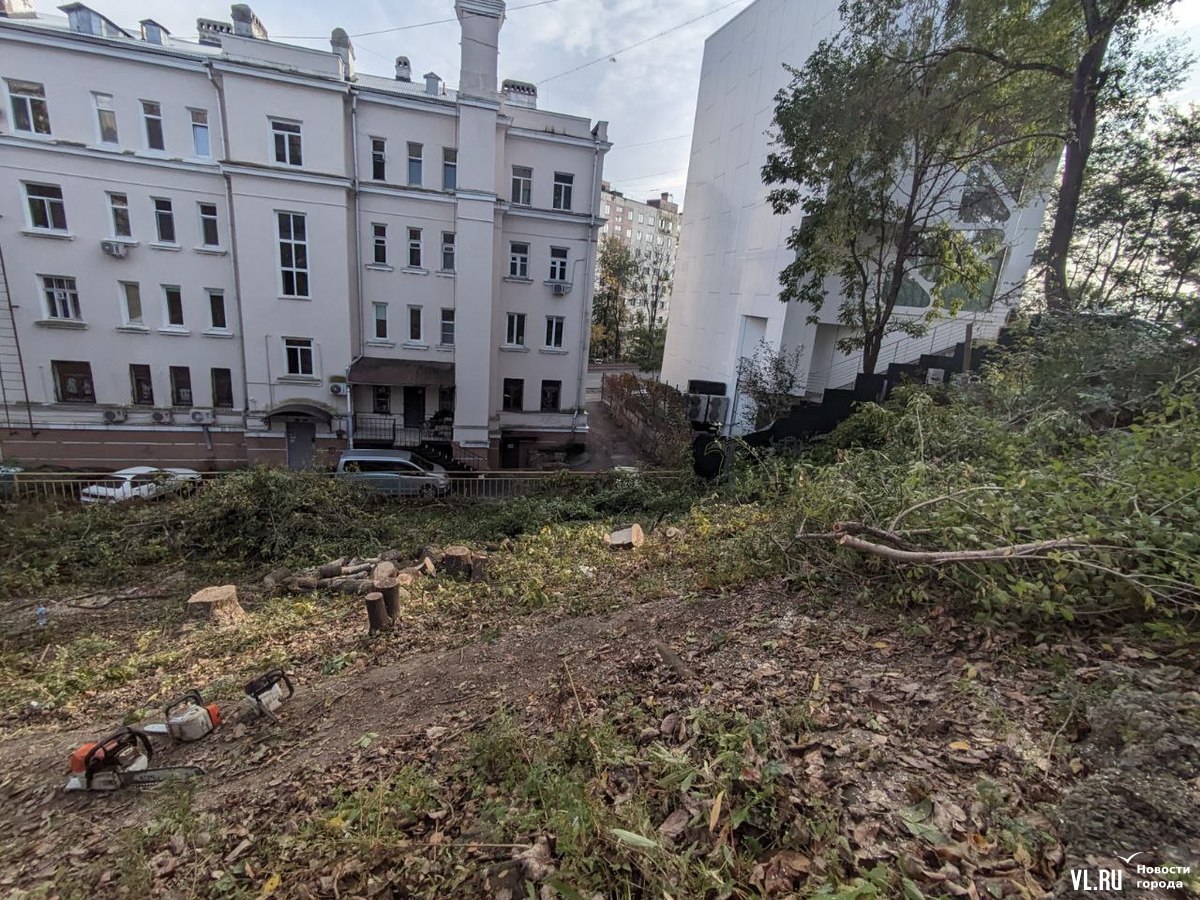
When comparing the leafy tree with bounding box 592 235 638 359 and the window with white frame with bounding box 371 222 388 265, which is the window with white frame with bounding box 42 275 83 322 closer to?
the window with white frame with bounding box 371 222 388 265

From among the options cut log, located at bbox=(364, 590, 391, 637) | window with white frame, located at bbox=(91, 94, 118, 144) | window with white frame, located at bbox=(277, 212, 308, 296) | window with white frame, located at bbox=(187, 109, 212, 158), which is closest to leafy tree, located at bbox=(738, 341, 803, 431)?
cut log, located at bbox=(364, 590, 391, 637)

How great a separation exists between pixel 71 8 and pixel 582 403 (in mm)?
16918

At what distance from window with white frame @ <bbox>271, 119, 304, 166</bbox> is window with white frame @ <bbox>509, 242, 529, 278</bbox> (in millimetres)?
6214

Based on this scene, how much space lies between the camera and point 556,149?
1636 centimetres

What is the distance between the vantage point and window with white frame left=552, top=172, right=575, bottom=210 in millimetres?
16703

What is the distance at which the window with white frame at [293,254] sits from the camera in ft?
A: 48.1

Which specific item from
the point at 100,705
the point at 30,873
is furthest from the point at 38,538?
the point at 30,873

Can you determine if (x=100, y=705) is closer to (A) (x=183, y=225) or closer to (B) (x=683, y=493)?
(B) (x=683, y=493)

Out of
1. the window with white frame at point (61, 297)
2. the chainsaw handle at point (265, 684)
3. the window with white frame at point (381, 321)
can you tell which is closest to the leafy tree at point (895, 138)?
the chainsaw handle at point (265, 684)

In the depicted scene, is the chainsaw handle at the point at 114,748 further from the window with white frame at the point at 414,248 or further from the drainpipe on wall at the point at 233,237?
the window with white frame at the point at 414,248

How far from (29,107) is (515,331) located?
1345 centimetres

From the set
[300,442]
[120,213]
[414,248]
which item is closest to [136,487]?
[300,442]

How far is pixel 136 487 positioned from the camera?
33.7ft

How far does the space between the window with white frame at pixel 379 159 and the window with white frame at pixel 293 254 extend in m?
2.46
